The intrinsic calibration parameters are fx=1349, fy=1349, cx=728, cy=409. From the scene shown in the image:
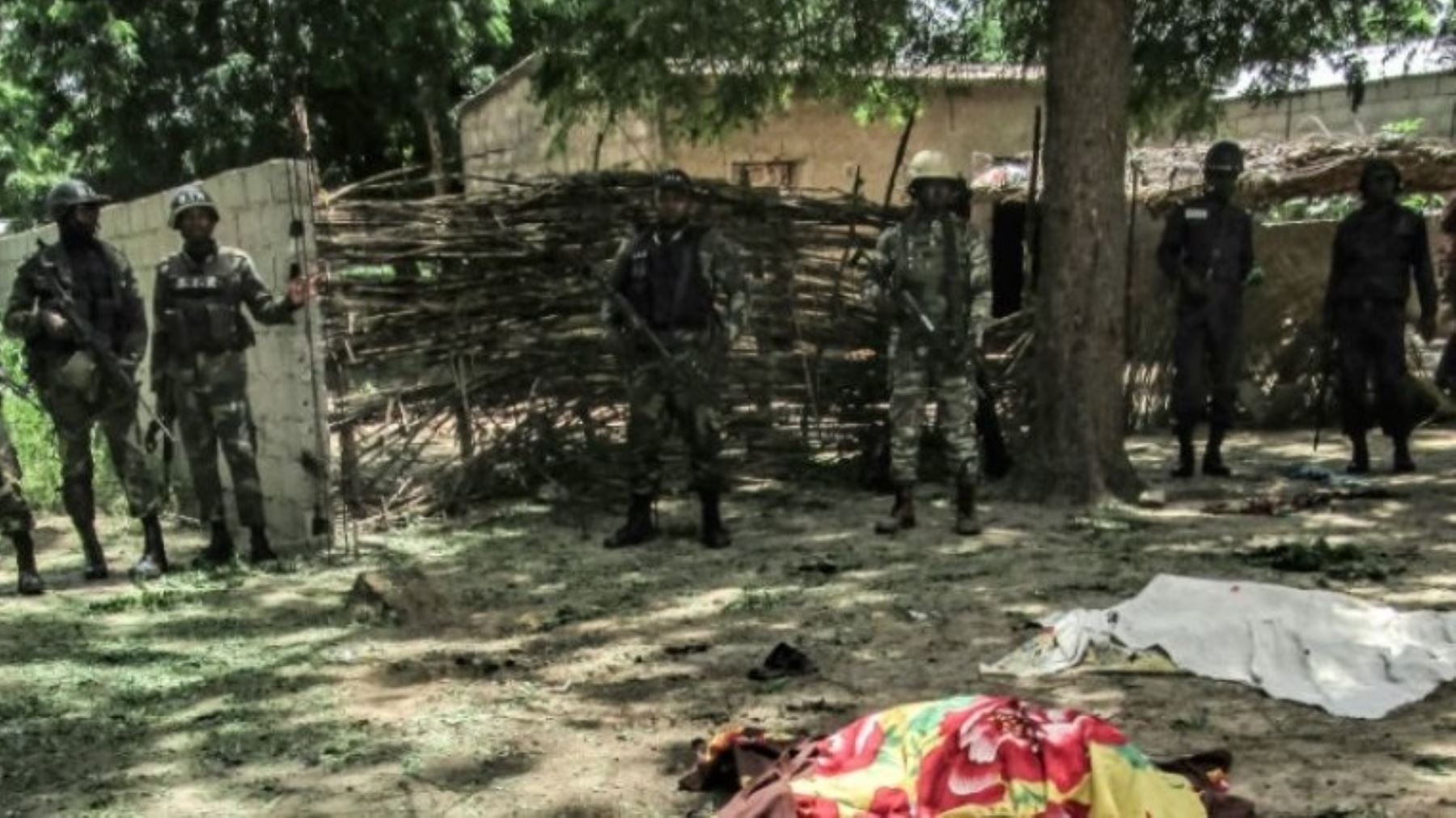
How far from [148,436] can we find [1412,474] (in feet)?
24.2

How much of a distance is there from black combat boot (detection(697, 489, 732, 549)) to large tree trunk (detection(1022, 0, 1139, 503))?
1.83m

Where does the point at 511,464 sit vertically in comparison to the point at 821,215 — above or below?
below

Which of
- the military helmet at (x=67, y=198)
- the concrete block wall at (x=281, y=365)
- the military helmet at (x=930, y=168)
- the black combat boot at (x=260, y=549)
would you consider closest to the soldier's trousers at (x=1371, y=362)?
the military helmet at (x=930, y=168)

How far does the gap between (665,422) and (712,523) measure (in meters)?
0.58

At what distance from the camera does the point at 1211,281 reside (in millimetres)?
8117

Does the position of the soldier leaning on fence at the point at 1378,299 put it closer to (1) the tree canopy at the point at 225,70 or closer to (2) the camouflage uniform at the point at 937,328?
(2) the camouflage uniform at the point at 937,328

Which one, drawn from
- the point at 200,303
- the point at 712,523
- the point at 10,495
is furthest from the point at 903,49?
the point at 10,495

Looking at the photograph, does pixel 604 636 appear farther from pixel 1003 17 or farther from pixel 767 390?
pixel 1003 17

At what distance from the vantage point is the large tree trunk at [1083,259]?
7230 mm

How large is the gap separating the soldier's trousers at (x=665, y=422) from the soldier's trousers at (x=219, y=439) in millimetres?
1949

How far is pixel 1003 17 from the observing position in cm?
991

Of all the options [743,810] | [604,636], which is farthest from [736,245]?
[743,810]

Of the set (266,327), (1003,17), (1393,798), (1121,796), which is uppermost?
(1003,17)

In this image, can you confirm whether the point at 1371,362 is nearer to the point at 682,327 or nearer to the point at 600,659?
the point at 682,327
